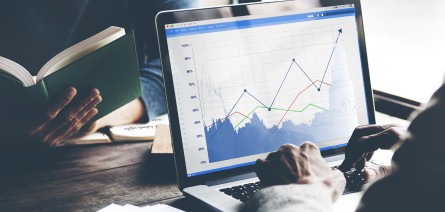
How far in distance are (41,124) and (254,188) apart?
59 centimetres

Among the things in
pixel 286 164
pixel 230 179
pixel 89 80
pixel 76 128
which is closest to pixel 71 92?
pixel 89 80

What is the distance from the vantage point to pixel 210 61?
606 mm

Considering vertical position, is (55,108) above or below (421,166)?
above

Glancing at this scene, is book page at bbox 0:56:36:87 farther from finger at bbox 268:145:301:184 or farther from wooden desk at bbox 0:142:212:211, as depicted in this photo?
finger at bbox 268:145:301:184

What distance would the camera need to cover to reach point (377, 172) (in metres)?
0.60

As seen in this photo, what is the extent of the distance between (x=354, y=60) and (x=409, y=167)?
0.47 meters

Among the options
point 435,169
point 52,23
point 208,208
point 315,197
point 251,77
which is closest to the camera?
point 435,169

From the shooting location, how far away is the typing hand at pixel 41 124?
0.75m

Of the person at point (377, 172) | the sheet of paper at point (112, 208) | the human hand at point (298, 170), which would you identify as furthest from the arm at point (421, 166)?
the sheet of paper at point (112, 208)

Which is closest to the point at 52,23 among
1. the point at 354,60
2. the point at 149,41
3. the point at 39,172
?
the point at 149,41

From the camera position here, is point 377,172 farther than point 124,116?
No

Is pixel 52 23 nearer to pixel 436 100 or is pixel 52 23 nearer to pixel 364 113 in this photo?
pixel 364 113

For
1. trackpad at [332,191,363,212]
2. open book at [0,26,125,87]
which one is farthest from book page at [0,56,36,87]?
trackpad at [332,191,363,212]

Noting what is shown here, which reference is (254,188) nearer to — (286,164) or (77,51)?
(286,164)
